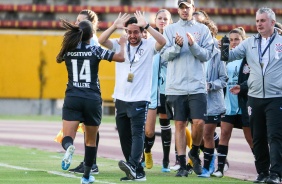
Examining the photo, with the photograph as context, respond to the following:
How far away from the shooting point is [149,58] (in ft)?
52.3

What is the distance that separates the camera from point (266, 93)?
51.0 feet

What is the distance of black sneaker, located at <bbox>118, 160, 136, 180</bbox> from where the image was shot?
15.3m

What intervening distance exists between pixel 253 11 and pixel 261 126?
1079 inches

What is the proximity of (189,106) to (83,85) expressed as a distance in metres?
2.43

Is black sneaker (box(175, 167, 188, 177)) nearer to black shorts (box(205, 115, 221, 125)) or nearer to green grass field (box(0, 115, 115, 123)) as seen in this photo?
black shorts (box(205, 115, 221, 125))

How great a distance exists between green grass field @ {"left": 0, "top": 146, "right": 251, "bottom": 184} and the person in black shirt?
30.7 inches

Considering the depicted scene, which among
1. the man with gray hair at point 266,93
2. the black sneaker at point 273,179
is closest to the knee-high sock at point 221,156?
the man with gray hair at point 266,93

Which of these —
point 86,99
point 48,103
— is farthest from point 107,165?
point 48,103

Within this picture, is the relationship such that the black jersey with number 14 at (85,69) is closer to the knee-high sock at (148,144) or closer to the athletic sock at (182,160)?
the athletic sock at (182,160)

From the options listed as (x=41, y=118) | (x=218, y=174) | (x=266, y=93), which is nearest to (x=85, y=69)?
(x=266, y=93)

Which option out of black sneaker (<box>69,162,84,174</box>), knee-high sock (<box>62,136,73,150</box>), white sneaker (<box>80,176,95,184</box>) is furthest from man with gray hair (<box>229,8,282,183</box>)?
knee-high sock (<box>62,136,73,150</box>)

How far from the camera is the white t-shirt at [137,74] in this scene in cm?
1580

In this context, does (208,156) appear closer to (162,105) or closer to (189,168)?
(189,168)

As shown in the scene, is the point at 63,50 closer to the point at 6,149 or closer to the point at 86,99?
the point at 86,99
